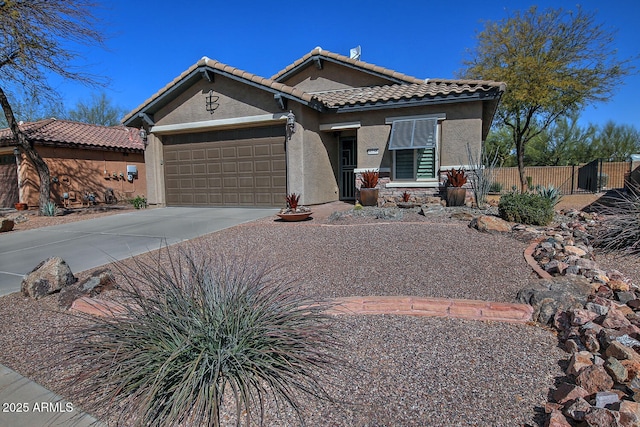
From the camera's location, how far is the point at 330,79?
55.1 ft

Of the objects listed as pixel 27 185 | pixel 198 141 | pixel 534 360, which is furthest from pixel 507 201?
pixel 27 185

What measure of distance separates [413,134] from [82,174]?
17.0 metres

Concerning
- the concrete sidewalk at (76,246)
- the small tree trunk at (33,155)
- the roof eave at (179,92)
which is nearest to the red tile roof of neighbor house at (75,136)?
the roof eave at (179,92)

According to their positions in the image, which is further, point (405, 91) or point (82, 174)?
point (82, 174)

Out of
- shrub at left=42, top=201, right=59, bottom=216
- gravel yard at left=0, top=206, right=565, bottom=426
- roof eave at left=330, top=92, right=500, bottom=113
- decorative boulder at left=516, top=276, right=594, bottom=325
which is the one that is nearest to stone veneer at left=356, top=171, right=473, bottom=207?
roof eave at left=330, top=92, right=500, bottom=113

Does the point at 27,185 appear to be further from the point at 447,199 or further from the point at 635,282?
the point at 635,282

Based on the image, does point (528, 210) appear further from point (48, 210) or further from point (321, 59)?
point (48, 210)

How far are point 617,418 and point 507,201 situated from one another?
7553 millimetres

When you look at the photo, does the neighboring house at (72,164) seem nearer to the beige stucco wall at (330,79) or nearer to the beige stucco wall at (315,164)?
the beige stucco wall at (330,79)

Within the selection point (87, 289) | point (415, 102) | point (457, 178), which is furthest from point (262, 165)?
point (87, 289)

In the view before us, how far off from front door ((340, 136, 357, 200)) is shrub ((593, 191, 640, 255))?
31.2ft

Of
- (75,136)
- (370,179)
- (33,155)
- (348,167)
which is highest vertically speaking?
(75,136)

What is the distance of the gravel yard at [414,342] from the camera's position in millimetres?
2727

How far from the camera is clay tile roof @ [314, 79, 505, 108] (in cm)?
1220
